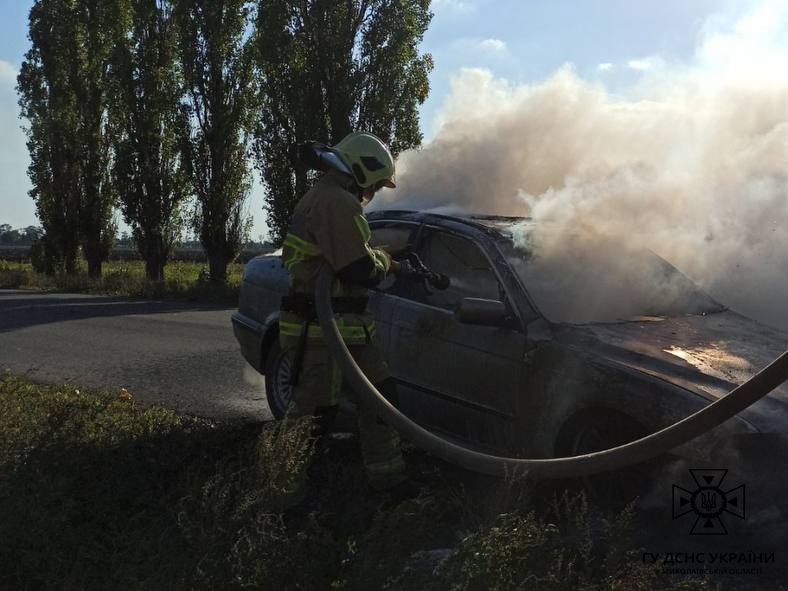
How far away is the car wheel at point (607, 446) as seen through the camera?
3217 millimetres

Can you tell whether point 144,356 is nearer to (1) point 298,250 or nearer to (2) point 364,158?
(1) point 298,250

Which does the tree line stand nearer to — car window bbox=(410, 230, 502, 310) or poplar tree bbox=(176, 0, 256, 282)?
poplar tree bbox=(176, 0, 256, 282)

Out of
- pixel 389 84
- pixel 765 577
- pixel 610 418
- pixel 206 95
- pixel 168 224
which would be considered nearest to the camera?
pixel 765 577

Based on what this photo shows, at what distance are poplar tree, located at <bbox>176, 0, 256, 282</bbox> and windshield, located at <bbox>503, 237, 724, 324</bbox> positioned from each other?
1808 cm

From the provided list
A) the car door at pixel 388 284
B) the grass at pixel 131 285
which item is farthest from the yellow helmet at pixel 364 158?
the grass at pixel 131 285

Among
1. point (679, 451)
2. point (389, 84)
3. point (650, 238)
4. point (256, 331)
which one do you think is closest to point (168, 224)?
point (389, 84)

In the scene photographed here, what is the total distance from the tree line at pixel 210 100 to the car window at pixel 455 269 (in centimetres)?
1593

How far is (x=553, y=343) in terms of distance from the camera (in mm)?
3604

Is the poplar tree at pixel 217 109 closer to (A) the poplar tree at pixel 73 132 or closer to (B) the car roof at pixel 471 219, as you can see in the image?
(A) the poplar tree at pixel 73 132

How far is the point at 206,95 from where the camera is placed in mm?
21625

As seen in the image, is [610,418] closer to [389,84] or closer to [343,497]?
[343,497]

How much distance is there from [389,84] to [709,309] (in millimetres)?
16849

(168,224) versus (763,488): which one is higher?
(168,224)

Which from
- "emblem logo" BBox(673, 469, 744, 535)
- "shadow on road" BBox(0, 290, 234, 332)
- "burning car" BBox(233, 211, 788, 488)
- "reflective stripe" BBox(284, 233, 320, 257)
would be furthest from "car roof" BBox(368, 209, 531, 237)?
"shadow on road" BBox(0, 290, 234, 332)
